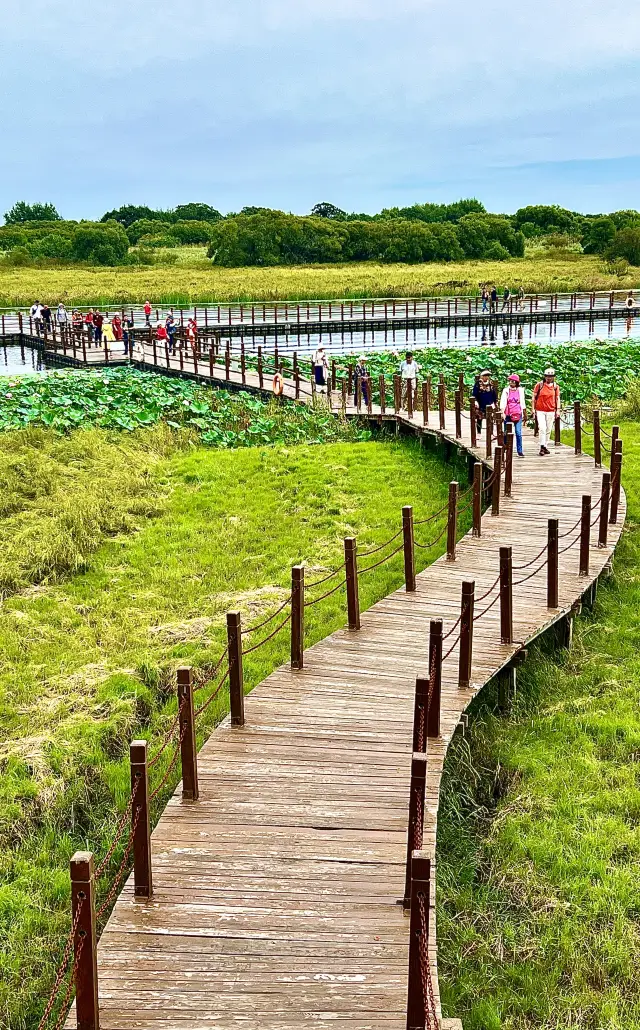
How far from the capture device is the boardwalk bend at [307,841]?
5.09 meters

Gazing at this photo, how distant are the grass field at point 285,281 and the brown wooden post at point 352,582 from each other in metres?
44.9

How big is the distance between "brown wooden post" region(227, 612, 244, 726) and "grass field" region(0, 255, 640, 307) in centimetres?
4687

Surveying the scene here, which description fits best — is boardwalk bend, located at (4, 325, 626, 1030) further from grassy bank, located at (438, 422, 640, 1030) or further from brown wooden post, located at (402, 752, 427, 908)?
grassy bank, located at (438, 422, 640, 1030)

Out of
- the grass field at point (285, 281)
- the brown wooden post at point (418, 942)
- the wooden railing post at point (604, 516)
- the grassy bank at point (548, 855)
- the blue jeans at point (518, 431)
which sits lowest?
the grassy bank at point (548, 855)

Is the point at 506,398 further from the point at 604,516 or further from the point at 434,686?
the point at 434,686

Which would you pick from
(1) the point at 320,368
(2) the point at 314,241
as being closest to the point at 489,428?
(1) the point at 320,368

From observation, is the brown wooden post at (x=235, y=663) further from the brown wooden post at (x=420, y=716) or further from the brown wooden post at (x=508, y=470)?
the brown wooden post at (x=508, y=470)

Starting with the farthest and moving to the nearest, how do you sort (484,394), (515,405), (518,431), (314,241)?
(314,241)
(484,394)
(518,431)
(515,405)

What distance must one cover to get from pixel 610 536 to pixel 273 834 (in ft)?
25.5

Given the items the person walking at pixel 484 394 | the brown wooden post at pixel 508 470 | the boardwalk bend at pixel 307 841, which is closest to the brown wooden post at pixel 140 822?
the boardwalk bend at pixel 307 841

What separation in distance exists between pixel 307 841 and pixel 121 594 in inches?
289

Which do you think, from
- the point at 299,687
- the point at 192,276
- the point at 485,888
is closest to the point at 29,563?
the point at 299,687

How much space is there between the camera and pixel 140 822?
5859 mm

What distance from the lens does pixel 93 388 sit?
26078 millimetres
